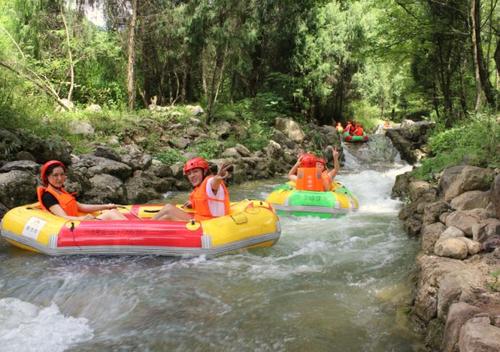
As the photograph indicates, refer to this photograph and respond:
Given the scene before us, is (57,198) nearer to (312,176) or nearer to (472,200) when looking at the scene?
(312,176)

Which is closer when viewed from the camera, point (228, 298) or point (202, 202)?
point (228, 298)

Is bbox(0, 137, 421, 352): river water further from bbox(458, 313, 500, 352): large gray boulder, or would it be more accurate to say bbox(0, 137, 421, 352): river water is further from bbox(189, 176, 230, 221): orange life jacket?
bbox(458, 313, 500, 352): large gray boulder

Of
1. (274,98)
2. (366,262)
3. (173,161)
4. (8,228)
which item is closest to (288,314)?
(366,262)

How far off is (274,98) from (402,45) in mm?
6927

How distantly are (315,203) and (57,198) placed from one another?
14.4 ft

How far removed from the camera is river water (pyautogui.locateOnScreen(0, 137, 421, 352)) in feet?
12.6

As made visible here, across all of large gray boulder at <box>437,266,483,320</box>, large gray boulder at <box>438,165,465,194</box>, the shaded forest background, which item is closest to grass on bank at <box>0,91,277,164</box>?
the shaded forest background

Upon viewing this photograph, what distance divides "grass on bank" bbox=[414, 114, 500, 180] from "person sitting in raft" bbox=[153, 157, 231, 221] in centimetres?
366

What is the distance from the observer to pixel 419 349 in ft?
11.7

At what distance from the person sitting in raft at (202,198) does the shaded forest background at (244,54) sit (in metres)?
4.96

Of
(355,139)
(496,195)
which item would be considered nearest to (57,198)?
(496,195)

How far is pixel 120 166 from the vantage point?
9938 mm

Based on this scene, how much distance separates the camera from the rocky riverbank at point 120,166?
7727mm

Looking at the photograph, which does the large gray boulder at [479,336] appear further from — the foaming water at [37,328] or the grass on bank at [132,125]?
the grass on bank at [132,125]
